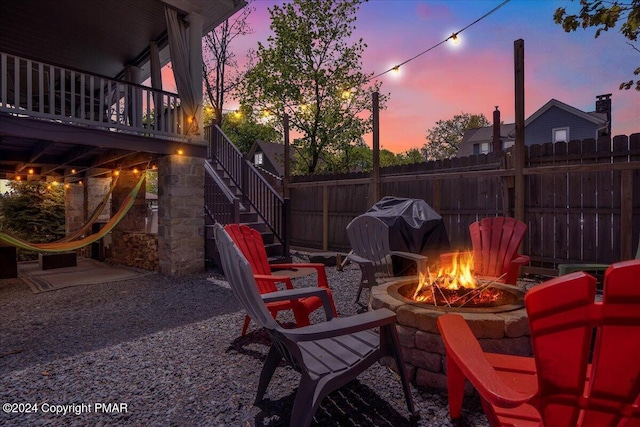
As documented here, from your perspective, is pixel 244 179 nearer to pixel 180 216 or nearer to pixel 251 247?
pixel 180 216

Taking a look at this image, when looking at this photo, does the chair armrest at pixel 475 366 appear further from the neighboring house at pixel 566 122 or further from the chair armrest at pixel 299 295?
the neighboring house at pixel 566 122

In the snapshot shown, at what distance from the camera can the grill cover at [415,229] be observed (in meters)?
5.03

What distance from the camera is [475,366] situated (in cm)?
125

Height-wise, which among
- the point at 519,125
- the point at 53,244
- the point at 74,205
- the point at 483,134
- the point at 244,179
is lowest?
the point at 53,244

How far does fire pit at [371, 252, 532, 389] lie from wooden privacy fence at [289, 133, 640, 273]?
9.43 ft

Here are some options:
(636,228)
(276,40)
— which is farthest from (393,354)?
(276,40)

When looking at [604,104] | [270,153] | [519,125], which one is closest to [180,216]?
[519,125]

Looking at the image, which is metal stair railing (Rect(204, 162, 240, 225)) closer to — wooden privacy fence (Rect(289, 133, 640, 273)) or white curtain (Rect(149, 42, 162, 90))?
white curtain (Rect(149, 42, 162, 90))

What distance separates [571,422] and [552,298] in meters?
0.37

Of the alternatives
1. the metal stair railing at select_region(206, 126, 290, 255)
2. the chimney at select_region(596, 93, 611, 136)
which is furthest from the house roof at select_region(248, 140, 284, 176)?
the chimney at select_region(596, 93, 611, 136)

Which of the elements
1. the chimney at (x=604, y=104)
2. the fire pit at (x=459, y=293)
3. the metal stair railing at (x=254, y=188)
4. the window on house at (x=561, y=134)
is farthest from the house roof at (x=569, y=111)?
the fire pit at (x=459, y=293)

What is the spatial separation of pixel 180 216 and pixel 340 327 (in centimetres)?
490

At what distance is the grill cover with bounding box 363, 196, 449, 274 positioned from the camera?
16.5 feet

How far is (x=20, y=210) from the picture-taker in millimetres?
9297
